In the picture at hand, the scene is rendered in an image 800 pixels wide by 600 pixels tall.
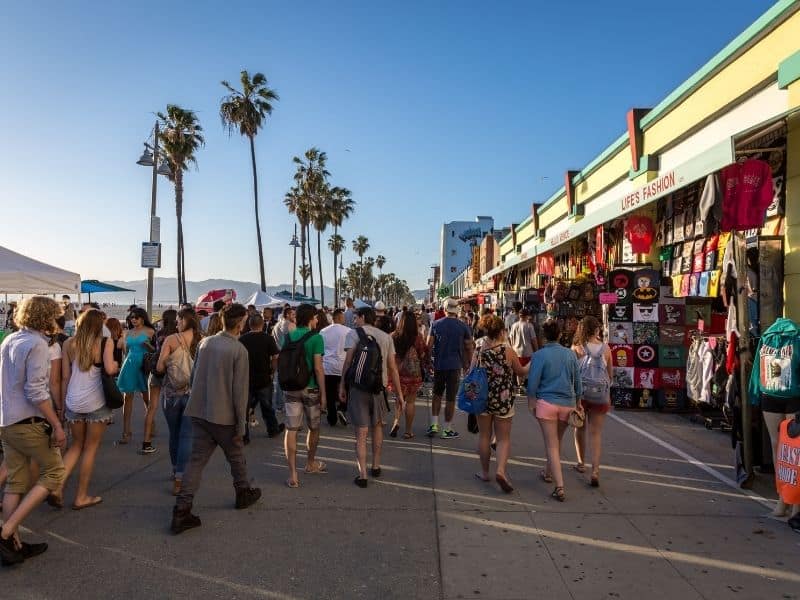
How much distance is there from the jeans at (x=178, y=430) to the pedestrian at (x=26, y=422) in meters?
1.19

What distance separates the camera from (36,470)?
4.74 meters

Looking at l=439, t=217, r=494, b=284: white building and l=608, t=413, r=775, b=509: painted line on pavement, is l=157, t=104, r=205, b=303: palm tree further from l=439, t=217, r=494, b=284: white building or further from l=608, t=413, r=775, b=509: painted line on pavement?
l=439, t=217, r=494, b=284: white building

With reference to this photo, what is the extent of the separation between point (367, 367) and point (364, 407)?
43 cm

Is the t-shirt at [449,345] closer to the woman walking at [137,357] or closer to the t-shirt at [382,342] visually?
the t-shirt at [382,342]

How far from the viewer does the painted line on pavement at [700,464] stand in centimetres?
580

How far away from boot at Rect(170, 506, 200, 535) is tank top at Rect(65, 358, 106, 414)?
1.25m

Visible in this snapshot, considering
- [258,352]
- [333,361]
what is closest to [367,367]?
[258,352]

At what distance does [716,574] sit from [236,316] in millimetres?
4231

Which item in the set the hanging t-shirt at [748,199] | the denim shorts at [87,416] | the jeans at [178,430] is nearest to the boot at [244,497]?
the jeans at [178,430]

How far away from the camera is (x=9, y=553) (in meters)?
4.14

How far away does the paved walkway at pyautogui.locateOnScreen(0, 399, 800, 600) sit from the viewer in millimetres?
3930

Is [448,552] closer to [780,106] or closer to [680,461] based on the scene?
[680,461]

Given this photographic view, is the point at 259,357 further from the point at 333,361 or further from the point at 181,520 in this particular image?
the point at 181,520

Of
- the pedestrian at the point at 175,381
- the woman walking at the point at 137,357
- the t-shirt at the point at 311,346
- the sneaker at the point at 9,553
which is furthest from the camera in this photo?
the woman walking at the point at 137,357
